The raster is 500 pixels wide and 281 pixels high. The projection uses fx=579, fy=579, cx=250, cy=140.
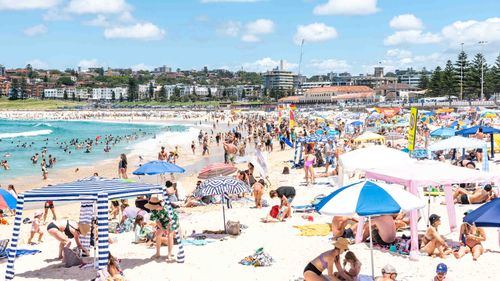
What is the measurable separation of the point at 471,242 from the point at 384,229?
1.33 m

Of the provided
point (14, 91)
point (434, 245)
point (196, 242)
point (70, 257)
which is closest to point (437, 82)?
point (196, 242)

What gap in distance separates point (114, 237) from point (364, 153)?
5306mm

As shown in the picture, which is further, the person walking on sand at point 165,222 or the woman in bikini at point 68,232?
the woman in bikini at point 68,232

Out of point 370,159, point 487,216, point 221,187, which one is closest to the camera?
point 487,216

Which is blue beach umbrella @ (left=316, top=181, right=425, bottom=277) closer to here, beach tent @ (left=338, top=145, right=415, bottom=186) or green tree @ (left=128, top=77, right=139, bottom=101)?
beach tent @ (left=338, top=145, right=415, bottom=186)

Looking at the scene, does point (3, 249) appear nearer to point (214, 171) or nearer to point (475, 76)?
point (214, 171)

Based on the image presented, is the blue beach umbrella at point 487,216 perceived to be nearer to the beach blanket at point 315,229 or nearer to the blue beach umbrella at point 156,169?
the beach blanket at point 315,229

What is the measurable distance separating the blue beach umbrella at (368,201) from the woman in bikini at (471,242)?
1704 mm

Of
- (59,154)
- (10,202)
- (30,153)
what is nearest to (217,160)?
(59,154)

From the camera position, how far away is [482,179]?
30.4ft

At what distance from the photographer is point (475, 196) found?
13.0 metres

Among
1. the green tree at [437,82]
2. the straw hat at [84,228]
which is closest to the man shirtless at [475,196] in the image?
the straw hat at [84,228]

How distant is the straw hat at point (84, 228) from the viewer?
9.51 metres

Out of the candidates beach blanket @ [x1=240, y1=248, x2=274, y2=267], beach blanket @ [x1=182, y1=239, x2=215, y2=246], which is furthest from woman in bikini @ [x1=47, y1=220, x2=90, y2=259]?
beach blanket @ [x1=240, y1=248, x2=274, y2=267]
